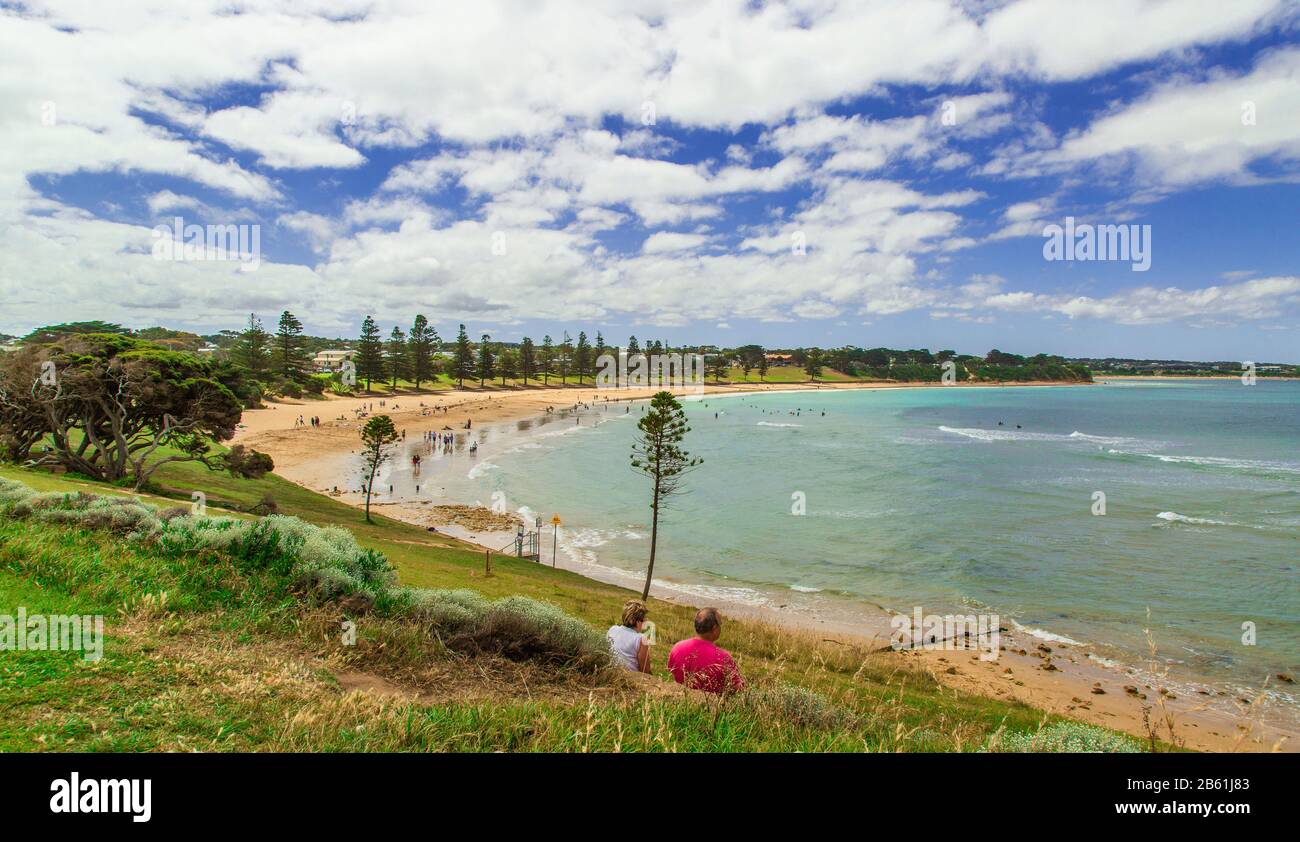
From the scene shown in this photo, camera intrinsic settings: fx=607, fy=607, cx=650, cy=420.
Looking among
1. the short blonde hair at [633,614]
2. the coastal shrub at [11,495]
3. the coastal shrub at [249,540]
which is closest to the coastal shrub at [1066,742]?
the short blonde hair at [633,614]

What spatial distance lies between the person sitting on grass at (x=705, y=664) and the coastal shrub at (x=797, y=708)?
26 centimetres

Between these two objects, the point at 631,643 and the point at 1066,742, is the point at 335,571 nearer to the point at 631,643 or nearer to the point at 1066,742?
the point at 631,643

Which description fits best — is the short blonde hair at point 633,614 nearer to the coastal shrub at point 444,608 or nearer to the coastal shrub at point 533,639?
the coastal shrub at point 533,639

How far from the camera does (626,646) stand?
249 inches

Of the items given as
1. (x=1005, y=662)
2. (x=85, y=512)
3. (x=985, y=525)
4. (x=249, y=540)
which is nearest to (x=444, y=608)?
(x=249, y=540)

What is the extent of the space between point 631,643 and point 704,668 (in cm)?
116

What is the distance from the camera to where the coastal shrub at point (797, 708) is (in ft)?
14.9

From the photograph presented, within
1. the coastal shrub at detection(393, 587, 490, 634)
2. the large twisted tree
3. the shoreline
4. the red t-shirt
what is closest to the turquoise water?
the shoreline

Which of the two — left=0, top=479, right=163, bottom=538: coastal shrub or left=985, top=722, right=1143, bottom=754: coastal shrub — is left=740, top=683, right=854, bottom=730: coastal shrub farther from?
left=0, top=479, right=163, bottom=538: coastal shrub

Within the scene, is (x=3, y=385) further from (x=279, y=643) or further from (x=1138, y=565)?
(x=1138, y=565)

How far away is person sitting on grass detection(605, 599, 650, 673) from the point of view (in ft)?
20.5

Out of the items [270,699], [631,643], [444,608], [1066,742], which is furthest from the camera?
[444,608]

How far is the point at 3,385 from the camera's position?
22.3m
